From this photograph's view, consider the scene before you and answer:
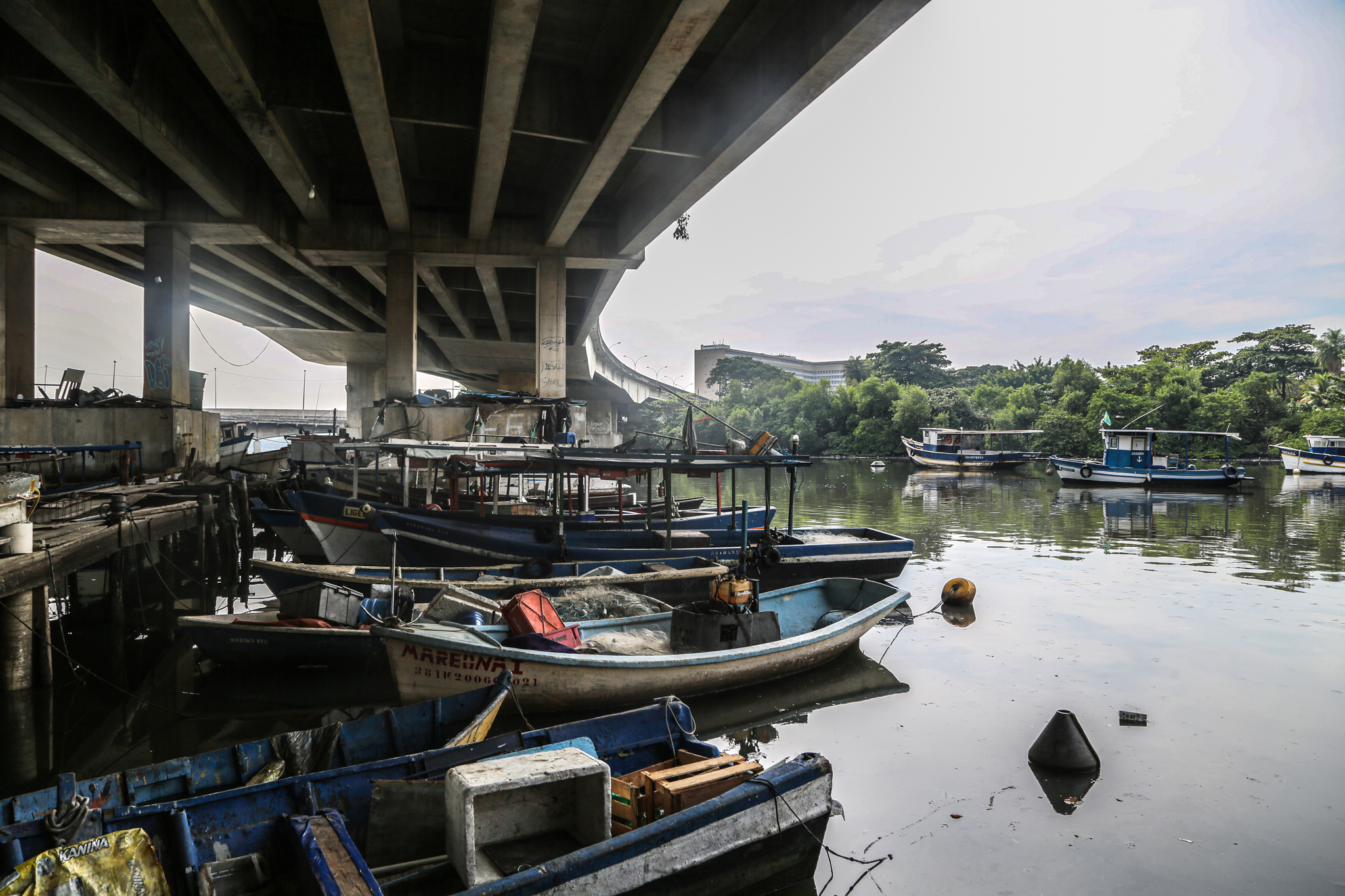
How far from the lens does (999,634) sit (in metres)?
11.3

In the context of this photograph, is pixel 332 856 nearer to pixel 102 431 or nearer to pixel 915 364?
pixel 102 431

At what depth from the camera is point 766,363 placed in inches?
4729

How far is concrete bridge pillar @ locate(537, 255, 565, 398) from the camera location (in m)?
21.9

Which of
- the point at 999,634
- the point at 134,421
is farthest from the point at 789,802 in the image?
the point at 134,421

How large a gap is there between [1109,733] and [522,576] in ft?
26.0

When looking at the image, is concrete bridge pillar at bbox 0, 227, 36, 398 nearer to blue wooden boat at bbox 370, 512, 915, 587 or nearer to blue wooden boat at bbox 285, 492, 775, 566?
blue wooden boat at bbox 285, 492, 775, 566

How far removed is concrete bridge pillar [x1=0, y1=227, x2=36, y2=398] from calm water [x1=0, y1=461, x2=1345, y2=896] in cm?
1417

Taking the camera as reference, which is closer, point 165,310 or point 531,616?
point 531,616

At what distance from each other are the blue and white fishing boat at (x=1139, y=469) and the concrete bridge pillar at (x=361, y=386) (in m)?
40.5

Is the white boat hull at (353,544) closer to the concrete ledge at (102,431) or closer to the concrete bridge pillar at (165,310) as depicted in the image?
the concrete ledge at (102,431)

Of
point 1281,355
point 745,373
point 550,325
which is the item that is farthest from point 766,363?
point 550,325

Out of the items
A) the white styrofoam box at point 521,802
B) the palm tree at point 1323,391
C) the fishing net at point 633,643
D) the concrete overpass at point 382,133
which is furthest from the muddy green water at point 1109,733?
the palm tree at point 1323,391

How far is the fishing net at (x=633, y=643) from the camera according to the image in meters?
8.36

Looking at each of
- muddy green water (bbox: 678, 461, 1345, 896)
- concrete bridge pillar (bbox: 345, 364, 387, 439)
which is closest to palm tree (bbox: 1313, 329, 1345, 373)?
muddy green water (bbox: 678, 461, 1345, 896)
